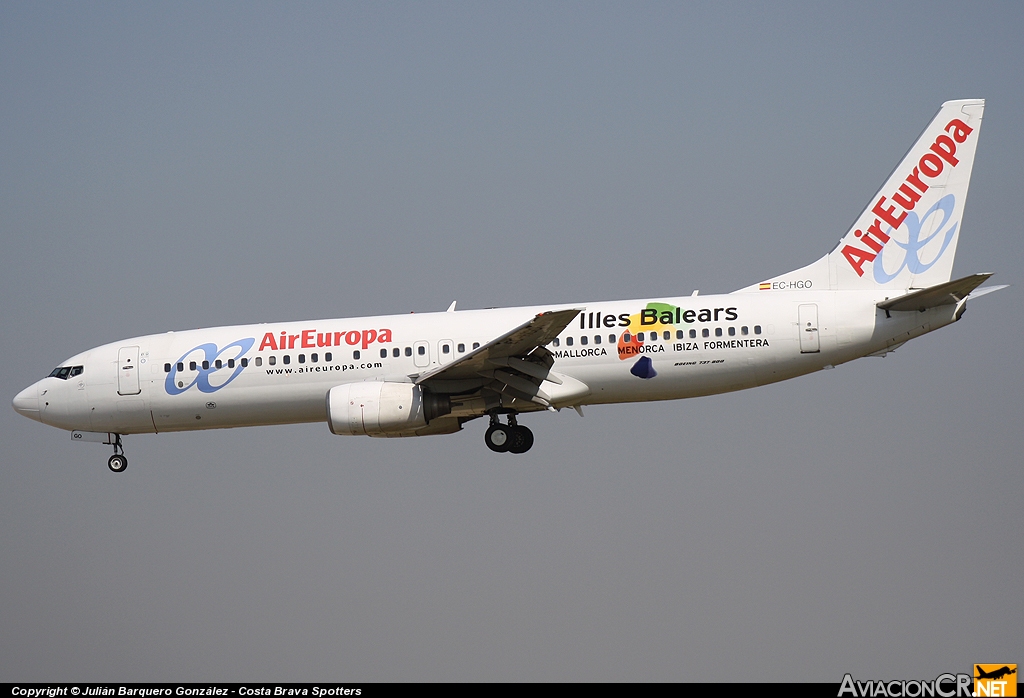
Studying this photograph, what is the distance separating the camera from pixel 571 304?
32.6 metres

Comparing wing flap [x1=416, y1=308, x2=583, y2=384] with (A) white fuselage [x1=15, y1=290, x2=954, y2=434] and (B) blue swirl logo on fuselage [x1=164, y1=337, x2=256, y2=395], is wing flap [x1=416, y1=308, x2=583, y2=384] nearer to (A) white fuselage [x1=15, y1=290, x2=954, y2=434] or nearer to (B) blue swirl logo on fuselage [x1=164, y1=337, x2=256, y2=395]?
(A) white fuselage [x1=15, y1=290, x2=954, y2=434]

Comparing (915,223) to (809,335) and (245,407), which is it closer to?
(809,335)

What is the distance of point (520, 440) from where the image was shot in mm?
32281

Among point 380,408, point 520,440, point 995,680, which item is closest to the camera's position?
point 995,680

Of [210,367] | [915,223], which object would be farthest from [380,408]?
[915,223]

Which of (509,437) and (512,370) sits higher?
(512,370)

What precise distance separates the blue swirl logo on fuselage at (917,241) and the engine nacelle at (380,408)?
37.7 ft

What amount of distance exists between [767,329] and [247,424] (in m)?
13.3

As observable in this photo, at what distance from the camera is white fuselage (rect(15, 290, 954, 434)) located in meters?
31.2

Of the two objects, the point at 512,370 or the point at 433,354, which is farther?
the point at 433,354

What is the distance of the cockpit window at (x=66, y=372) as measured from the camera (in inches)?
1356

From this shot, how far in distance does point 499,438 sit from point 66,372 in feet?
38.8

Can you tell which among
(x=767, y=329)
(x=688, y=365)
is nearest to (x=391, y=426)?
(x=688, y=365)

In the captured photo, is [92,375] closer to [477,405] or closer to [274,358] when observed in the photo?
[274,358]
